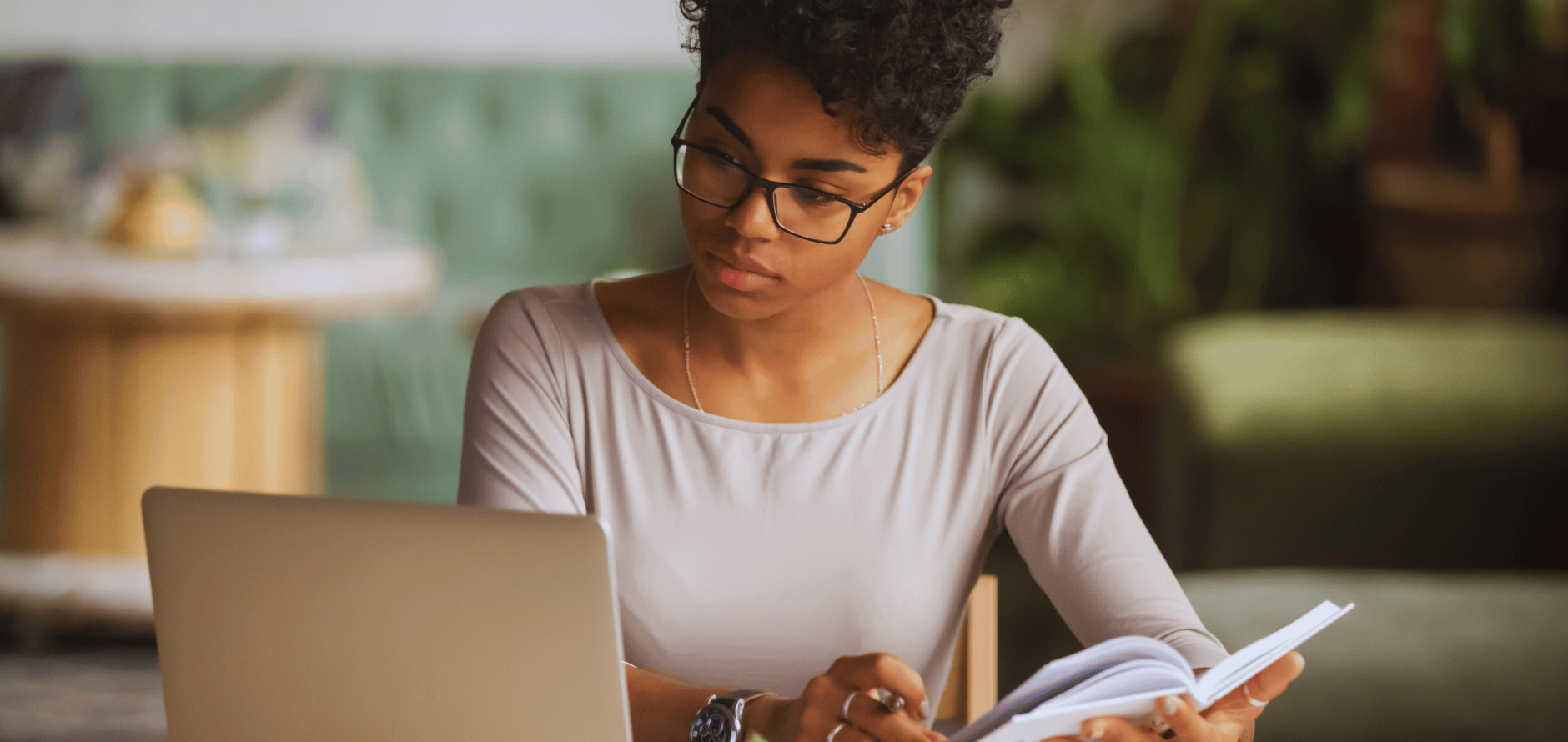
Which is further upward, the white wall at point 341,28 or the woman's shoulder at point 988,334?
the white wall at point 341,28

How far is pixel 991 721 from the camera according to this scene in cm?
77

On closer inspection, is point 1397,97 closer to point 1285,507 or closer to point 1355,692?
point 1285,507

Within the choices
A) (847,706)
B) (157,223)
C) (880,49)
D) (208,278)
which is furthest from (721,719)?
(157,223)

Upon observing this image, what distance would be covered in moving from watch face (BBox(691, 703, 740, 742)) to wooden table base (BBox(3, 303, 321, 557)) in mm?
Result: 2101

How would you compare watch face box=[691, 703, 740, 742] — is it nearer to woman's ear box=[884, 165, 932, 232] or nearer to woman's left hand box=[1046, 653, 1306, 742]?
woman's left hand box=[1046, 653, 1306, 742]

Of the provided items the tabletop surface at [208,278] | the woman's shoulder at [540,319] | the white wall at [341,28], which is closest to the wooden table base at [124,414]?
the tabletop surface at [208,278]

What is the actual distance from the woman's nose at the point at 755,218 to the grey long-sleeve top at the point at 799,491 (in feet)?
0.70

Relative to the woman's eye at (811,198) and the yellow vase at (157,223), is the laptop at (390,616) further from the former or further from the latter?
the yellow vase at (157,223)

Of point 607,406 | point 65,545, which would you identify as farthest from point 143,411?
point 607,406

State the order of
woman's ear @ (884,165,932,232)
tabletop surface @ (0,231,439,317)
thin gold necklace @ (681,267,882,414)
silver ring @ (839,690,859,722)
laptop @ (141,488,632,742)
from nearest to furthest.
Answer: laptop @ (141,488,632,742) < silver ring @ (839,690,859,722) < woman's ear @ (884,165,932,232) < thin gold necklace @ (681,267,882,414) < tabletop surface @ (0,231,439,317)

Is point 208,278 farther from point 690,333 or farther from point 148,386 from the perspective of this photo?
point 690,333

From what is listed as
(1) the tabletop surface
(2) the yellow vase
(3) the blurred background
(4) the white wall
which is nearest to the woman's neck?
(3) the blurred background

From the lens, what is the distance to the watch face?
2.94 feet

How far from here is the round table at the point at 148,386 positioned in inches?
104
